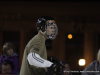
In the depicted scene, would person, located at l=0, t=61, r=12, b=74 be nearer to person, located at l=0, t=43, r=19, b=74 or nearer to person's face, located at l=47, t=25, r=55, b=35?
person, located at l=0, t=43, r=19, b=74

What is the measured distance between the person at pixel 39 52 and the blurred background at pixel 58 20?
8.56 m

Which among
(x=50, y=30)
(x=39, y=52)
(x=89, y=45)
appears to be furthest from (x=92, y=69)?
(x=89, y=45)

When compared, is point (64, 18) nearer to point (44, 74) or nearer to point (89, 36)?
point (89, 36)

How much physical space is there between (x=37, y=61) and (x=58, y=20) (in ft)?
29.7

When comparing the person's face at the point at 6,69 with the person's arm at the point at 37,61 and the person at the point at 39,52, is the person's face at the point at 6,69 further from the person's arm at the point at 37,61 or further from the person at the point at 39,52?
the person's arm at the point at 37,61

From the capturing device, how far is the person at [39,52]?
9.90 feet

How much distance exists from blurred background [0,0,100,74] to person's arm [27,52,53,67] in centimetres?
887

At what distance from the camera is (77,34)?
11656 mm

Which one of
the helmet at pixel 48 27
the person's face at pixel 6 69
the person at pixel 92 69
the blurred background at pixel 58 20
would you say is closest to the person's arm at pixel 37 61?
the helmet at pixel 48 27

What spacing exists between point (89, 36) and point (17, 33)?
9.20ft

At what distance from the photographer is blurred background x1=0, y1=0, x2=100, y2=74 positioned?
11961 millimetres

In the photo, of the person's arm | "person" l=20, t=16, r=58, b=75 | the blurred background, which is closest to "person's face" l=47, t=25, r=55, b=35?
"person" l=20, t=16, r=58, b=75

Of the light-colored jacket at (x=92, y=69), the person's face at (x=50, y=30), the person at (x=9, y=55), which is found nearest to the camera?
the person's face at (x=50, y=30)

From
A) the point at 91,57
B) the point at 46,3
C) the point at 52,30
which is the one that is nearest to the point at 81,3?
the point at 46,3
